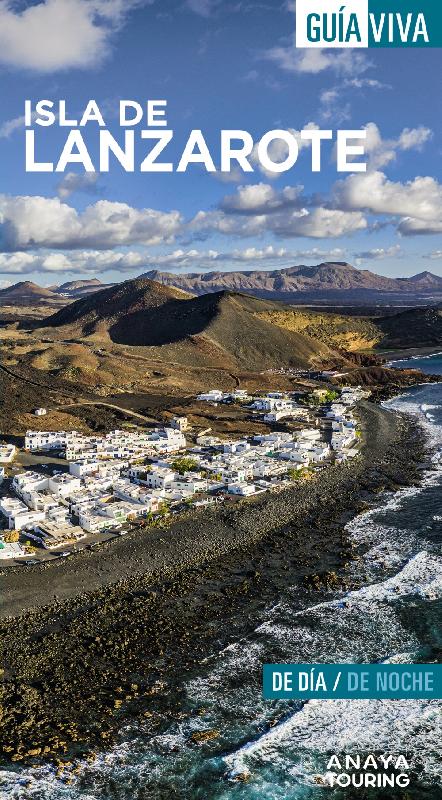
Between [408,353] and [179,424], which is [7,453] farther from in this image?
[408,353]

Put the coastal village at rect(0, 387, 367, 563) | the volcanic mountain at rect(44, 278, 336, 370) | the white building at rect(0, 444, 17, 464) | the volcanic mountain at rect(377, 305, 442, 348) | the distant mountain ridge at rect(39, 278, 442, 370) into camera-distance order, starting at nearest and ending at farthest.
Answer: the coastal village at rect(0, 387, 367, 563)
the white building at rect(0, 444, 17, 464)
the volcanic mountain at rect(44, 278, 336, 370)
the distant mountain ridge at rect(39, 278, 442, 370)
the volcanic mountain at rect(377, 305, 442, 348)

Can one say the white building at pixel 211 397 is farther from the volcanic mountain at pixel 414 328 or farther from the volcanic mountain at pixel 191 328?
the volcanic mountain at pixel 414 328

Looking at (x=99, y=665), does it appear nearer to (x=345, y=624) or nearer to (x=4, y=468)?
(x=345, y=624)

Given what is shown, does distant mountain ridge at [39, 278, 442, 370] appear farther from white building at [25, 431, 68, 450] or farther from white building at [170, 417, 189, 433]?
white building at [25, 431, 68, 450]

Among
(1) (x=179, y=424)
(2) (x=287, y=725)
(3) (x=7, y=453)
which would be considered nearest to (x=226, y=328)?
(1) (x=179, y=424)

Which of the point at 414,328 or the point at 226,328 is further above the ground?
the point at 226,328

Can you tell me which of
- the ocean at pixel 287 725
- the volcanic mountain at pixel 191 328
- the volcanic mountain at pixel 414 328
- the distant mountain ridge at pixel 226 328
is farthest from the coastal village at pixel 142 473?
the volcanic mountain at pixel 414 328

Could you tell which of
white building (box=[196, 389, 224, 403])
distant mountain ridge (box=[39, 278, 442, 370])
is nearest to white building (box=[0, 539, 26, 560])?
white building (box=[196, 389, 224, 403])
